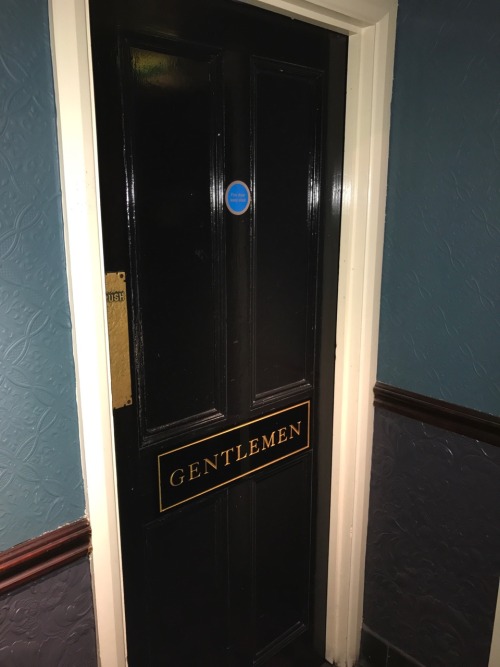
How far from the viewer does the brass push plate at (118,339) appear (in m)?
1.20

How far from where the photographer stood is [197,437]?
143cm

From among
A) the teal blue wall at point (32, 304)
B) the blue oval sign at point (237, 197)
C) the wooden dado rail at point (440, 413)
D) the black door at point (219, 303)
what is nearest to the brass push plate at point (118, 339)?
the black door at point (219, 303)

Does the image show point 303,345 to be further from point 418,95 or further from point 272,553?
point 418,95

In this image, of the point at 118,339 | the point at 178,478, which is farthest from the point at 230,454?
the point at 118,339

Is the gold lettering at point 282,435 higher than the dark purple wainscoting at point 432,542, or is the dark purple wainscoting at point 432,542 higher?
the gold lettering at point 282,435

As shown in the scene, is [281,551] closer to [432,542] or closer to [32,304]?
[432,542]

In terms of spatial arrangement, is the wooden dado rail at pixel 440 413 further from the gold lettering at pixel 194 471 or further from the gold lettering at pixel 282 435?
the gold lettering at pixel 194 471

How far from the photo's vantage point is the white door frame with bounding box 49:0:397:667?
1024 mm

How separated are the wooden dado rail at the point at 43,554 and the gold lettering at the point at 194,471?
318 millimetres

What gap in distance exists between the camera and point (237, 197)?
1.41 metres

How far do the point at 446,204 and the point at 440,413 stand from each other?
60cm

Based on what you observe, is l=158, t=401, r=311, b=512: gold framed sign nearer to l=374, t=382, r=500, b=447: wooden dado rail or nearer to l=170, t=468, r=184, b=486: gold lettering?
l=170, t=468, r=184, b=486: gold lettering

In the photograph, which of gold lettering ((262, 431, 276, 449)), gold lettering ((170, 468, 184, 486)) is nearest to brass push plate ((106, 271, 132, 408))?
gold lettering ((170, 468, 184, 486))

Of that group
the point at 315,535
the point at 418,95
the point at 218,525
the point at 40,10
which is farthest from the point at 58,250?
the point at 315,535
